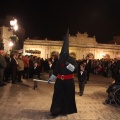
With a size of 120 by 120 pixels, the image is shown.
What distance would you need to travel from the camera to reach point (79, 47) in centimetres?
6694

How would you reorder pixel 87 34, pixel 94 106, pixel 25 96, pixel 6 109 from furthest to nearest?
pixel 87 34 < pixel 25 96 < pixel 94 106 < pixel 6 109

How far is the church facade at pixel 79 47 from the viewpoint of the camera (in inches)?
2569

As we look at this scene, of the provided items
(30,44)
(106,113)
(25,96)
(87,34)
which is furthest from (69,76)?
(87,34)

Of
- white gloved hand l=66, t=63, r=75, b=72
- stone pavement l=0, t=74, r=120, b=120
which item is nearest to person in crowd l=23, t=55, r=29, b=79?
stone pavement l=0, t=74, r=120, b=120

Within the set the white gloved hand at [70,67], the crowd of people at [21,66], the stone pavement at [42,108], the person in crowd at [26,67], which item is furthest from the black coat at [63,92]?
the person in crowd at [26,67]

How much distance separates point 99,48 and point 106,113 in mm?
59425

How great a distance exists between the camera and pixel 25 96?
11016mm

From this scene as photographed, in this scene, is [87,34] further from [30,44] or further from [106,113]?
[106,113]

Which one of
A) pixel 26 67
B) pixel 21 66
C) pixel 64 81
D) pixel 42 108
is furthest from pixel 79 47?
pixel 64 81

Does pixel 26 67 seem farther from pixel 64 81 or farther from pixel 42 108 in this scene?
pixel 64 81

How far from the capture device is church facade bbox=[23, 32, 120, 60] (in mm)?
65250

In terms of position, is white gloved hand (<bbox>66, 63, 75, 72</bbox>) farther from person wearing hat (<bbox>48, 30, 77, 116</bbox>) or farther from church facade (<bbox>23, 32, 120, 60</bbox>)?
church facade (<bbox>23, 32, 120, 60</bbox>)

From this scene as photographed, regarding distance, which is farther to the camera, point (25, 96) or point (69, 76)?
point (25, 96)

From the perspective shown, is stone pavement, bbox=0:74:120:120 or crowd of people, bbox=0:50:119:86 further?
crowd of people, bbox=0:50:119:86
